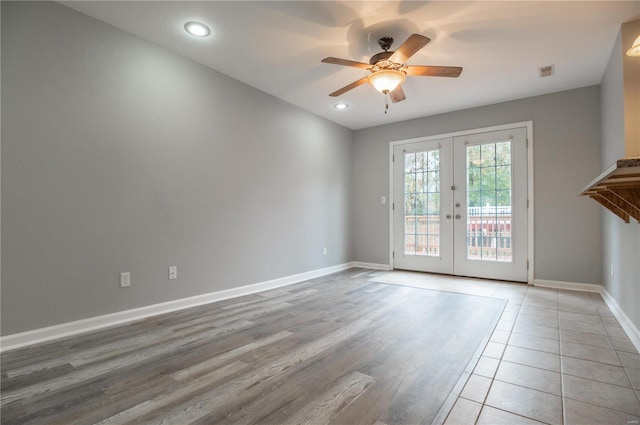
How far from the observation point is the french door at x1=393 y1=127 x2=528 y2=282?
14.4ft

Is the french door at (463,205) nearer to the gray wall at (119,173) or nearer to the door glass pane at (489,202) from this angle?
the door glass pane at (489,202)

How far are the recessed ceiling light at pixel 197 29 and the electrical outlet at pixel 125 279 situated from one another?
2.25m

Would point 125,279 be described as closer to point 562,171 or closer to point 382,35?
point 382,35

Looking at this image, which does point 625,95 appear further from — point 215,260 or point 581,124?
point 215,260

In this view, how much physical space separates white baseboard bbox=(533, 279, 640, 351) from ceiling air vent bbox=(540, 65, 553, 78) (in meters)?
2.54

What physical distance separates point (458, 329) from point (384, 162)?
353 centimetres

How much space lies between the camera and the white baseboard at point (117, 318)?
2227 millimetres

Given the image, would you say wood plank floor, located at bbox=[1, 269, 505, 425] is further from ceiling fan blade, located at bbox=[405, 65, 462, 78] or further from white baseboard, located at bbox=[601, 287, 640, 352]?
ceiling fan blade, located at bbox=[405, 65, 462, 78]

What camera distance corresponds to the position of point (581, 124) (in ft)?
12.9

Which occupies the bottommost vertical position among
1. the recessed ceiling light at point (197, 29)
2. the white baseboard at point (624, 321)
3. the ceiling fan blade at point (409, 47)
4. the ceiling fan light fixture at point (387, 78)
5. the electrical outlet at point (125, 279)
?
the white baseboard at point (624, 321)

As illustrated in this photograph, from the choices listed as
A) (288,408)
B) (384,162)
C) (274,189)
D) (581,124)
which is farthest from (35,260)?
(581,124)

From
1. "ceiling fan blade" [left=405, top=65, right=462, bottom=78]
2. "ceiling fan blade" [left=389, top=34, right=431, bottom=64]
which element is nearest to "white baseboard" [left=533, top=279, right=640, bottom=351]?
"ceiling fan blade" [left=405, top=65, right=462, bottom=78]

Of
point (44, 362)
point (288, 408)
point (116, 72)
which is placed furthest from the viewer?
point (116, 72)

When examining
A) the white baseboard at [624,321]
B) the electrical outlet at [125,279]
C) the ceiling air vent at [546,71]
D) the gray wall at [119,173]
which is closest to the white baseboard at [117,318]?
the gray wall at [119,173]
